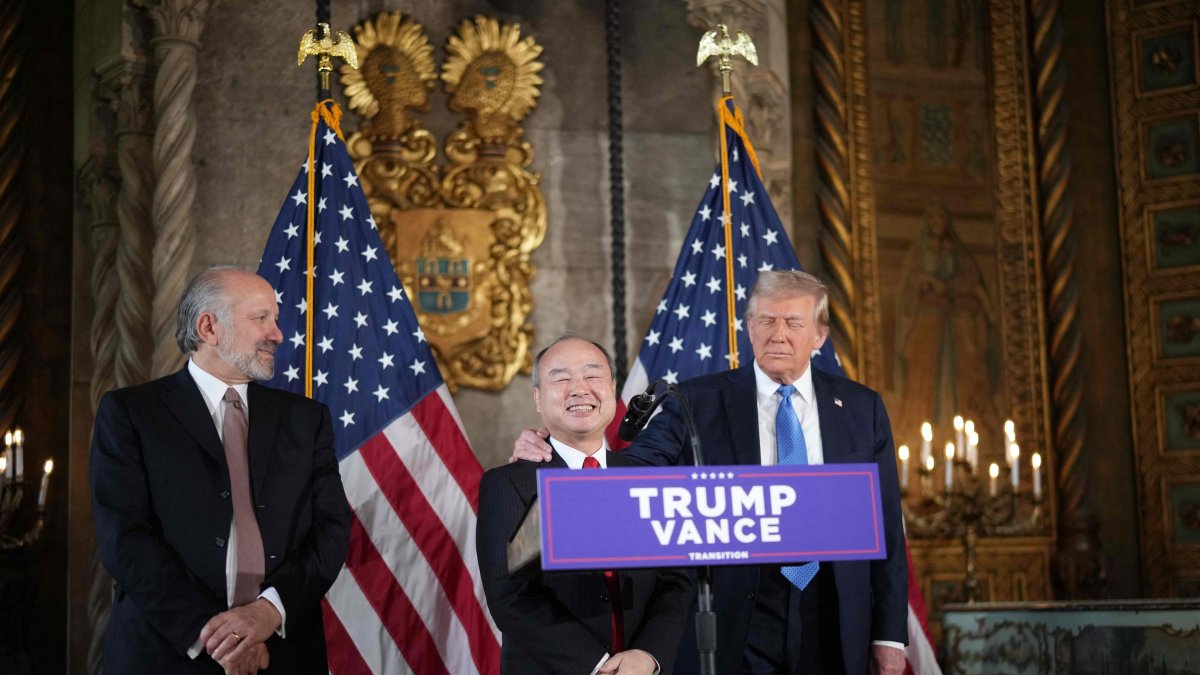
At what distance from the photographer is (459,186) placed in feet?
20.0

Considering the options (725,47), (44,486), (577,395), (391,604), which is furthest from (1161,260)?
(44,486)

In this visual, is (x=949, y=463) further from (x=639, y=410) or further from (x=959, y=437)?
(x=639, y=410)

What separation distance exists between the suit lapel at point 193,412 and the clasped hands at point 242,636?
0.42 m

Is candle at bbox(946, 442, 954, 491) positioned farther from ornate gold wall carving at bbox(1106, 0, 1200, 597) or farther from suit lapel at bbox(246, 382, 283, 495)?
suit lapel at bbox(246, 382, 283, 495)

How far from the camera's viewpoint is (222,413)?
3834mm

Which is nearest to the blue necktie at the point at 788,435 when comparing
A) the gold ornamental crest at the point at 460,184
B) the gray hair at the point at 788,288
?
the gray hair at the point at 788,288

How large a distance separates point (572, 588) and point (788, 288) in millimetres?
1087

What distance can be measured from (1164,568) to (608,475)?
594cm

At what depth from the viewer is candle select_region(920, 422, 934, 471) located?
278 inches

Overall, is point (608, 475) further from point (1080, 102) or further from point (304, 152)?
point (1080, 102)

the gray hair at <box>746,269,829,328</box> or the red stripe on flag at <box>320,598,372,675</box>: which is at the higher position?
the gray hair at <box>746,269,829,328</box>

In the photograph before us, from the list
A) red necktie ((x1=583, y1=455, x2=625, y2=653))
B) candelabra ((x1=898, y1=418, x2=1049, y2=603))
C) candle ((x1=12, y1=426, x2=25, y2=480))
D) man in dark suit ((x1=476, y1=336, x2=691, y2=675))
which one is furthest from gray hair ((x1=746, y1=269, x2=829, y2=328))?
candle ((x1=12, y1=426, x2=25, y2=480))

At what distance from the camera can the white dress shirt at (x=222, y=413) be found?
142 inches

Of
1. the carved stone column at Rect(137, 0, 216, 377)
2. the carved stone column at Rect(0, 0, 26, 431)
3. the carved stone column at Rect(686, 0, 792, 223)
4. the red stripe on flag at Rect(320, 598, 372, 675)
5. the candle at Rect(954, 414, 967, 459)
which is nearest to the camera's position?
the red stripe on flag at Rect(320, 598, 372, 675)
